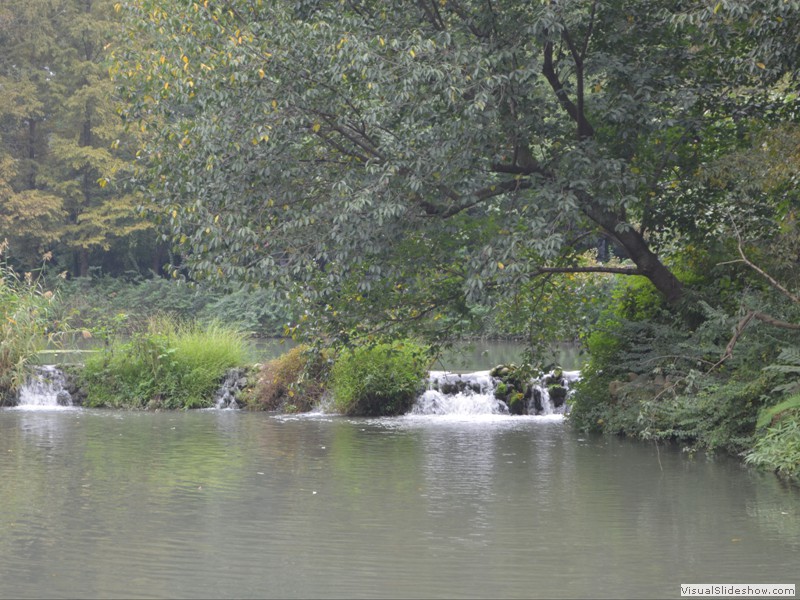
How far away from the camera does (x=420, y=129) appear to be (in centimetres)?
1312

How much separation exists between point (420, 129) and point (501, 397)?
7717 millimetres

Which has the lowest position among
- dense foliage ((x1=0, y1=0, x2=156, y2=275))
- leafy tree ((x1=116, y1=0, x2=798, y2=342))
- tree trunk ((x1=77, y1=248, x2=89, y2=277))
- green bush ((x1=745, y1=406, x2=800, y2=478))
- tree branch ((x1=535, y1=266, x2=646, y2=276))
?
green bush ((x1=745, y1=406, x2=800, y2=478))

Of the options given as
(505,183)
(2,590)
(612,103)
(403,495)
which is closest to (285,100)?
(505,183)

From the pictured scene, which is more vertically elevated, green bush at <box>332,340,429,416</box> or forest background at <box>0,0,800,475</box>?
forest background at <box>0,0,800,475</box>

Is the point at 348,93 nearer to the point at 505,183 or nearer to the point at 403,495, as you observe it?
the point at 505,183

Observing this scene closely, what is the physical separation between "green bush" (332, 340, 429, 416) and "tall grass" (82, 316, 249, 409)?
108 inches

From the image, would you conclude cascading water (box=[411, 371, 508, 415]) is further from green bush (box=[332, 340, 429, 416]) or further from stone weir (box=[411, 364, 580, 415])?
green bush (box=[332, 340, 429, 416])

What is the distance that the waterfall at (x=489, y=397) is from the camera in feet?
63.9

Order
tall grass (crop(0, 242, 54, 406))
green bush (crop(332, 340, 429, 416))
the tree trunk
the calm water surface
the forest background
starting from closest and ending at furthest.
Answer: the calm water surface
the forest background
green bush (crop(332, 340, 429, 416))
tall grass (crop(0, 242, 54, 406))
the tree trunk

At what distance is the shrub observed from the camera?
19703mm

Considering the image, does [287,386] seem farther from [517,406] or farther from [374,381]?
[517,406]

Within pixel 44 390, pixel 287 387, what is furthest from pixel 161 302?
pixel 287 387

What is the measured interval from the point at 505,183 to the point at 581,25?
7.32 ft

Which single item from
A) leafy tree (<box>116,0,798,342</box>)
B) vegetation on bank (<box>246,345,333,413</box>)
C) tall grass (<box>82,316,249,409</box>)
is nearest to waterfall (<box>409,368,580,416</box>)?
vegetation on bank (<box>246,345,333,413</box>)
